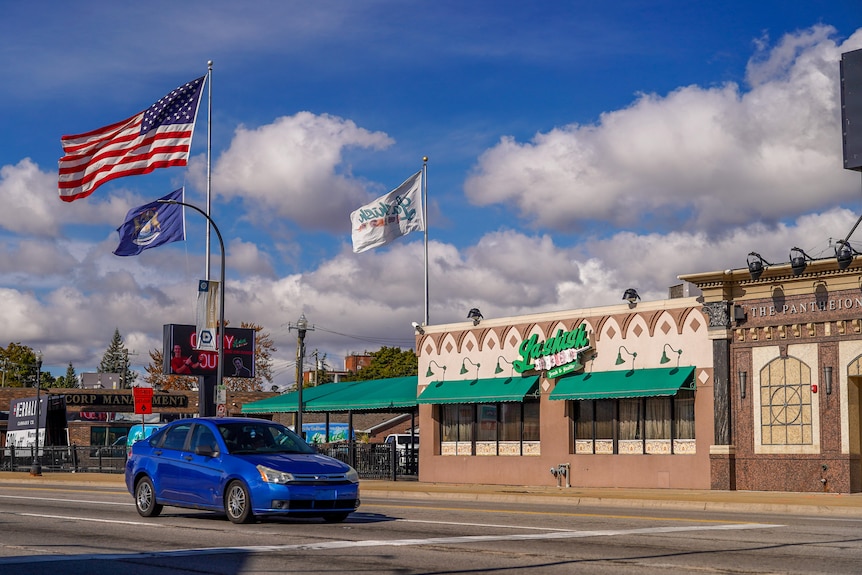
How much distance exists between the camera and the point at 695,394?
30.7 m

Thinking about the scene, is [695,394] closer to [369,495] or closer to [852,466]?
[852,466]

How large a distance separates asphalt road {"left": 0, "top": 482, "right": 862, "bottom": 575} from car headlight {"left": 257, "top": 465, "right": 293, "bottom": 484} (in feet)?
2.15

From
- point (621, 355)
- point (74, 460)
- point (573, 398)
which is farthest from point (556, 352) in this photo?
point (74, 460)

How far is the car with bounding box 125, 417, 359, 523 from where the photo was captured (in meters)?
15.9

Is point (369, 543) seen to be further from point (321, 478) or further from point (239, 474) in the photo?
point (239, 474)

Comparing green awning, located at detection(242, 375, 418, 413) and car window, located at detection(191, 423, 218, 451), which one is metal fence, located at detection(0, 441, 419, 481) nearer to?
green awning, located at detection(242, 375, 418, 413)

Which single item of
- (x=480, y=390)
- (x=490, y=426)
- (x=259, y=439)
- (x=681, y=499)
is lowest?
(x=681, y=499)

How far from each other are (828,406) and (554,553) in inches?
691

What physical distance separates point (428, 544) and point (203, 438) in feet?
17.3

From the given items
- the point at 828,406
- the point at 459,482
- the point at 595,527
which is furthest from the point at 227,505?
the point at 459,482

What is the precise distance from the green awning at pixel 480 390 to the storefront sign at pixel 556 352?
52 cm

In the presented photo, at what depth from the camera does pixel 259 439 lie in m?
17.3

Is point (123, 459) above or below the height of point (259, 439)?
below

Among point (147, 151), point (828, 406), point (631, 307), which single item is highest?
point (147, 151)
